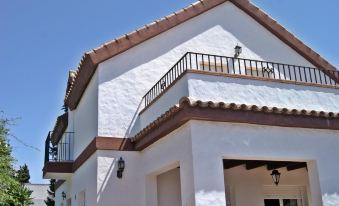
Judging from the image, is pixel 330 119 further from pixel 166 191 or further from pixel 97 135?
pixel 97 135

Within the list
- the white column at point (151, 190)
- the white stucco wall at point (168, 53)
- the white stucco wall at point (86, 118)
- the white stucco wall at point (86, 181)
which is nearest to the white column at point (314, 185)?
the white column at point (151, 190)

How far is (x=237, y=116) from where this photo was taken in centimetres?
907

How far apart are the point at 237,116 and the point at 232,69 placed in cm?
485

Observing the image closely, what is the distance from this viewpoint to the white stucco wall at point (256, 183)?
1245 centimetres

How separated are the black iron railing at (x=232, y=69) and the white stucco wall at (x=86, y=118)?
5.42ft

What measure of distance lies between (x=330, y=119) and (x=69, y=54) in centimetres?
906

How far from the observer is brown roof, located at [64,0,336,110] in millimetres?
12570

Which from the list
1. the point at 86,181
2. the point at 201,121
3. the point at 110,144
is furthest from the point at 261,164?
the point at 86,181

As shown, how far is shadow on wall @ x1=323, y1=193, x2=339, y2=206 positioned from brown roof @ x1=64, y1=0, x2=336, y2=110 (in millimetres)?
7011

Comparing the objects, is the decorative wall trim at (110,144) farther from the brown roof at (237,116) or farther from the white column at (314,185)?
the white column at (314,185)

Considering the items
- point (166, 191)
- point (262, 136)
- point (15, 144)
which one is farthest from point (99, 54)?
point (262, 136)

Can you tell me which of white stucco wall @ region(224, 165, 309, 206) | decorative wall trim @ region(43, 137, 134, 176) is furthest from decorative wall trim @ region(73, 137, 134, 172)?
white stucco wall @ region(224, 165, 309, 206)

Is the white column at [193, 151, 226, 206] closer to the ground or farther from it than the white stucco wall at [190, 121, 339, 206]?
closer to the ground

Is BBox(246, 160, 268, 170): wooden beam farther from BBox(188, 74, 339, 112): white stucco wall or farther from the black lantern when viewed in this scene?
BBox(188, 74, 339, 112): white stucco wall
